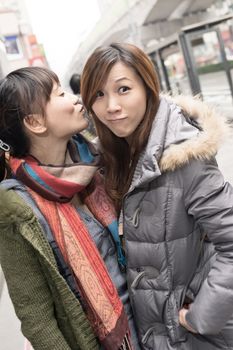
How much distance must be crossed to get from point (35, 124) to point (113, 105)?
12.0 inches

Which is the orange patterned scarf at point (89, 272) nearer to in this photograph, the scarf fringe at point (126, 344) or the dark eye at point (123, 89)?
the scarf fringe at point (126, 344)

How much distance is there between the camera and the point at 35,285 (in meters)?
1.01

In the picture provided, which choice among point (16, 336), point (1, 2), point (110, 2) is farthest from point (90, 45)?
point (16, 336)

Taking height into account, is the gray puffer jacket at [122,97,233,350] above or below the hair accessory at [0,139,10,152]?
below

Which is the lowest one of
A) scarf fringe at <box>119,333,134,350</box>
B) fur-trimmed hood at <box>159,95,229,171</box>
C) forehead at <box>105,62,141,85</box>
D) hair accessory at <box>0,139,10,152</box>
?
scarf fringe at <box>119,333,134,350</box>

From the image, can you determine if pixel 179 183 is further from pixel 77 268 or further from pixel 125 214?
pixel 77 268

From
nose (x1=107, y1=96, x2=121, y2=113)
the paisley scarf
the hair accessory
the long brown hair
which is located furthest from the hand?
the hair accessory

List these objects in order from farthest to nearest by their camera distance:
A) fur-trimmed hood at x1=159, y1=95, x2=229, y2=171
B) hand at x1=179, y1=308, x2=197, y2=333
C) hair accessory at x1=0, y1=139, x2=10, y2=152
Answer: hair accessory at x1=0, y1=139, x2=10, y2=152
hand at x1=179, y1=308, x2=197, y2=333
fur-trimmed hood at x1=159, y1=95, x2=229, y2=171

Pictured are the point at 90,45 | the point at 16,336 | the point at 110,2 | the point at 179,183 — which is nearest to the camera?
the point at 179,183

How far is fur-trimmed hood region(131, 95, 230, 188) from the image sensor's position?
917mm

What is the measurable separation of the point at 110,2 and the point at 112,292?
1571 centimetres

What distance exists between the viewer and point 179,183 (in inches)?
37.3

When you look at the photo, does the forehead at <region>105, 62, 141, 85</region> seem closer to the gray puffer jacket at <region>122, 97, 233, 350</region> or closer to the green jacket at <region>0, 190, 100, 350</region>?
the gray puffer jacket at <region>122, 97, 233, 350</region>

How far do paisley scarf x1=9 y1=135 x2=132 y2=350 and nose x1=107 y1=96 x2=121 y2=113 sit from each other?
0.86 feet
